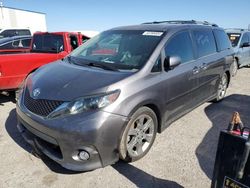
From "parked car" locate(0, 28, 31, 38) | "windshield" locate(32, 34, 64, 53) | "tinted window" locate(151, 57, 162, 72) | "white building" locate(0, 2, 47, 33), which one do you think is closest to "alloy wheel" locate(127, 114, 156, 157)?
"tinted window" locate(151, 57, 162, 72)

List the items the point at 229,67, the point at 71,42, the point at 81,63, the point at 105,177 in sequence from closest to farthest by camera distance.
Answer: the point at 105,177 < the point at 81,63 < the point at 229,67 < the point at 71,42

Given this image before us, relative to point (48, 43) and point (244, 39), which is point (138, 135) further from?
point (244, 39)

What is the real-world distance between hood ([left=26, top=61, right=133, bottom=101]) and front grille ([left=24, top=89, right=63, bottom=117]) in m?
0.05

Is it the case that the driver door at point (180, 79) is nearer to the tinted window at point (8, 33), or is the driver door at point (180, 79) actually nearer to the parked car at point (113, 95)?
the parked car at point (113, 95)

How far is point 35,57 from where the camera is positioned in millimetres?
5453

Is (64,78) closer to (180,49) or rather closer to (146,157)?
(146,157)

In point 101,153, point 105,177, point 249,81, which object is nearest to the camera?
point 101,153

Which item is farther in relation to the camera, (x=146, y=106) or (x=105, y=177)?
(x=146, y=106)

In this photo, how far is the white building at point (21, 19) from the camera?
32938 mm

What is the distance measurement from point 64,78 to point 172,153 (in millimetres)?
1826

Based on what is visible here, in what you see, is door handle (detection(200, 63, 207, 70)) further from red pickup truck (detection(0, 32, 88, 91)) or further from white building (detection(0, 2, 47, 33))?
white building (detection(0, 2, 47, 33))

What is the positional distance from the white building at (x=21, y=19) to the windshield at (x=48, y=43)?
87.6 feet

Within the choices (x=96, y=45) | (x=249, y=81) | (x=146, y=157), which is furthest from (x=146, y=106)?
(x=249, y=81)

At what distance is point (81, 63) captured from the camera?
3773mm
